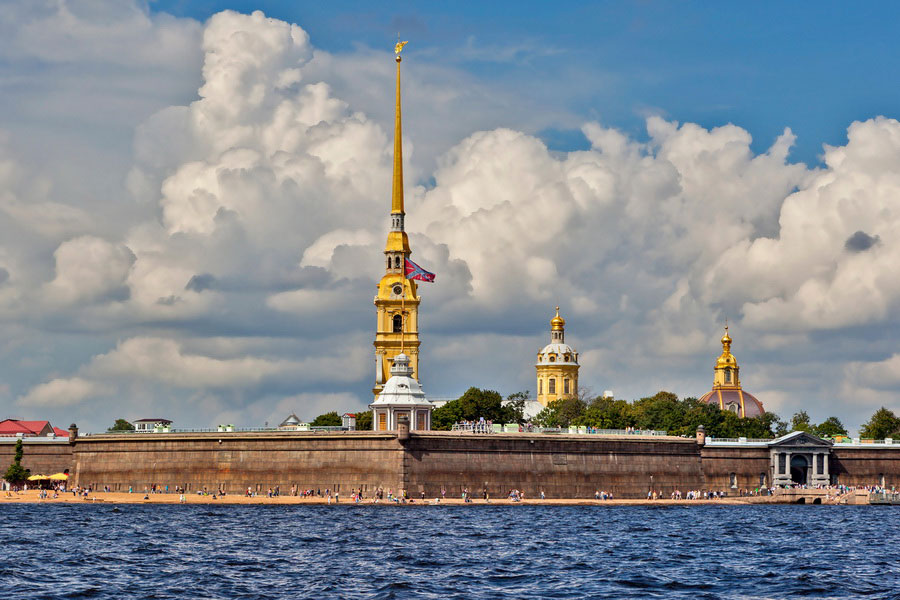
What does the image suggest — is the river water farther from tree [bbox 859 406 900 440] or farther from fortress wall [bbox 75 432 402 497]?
tree [bbox 859 406 900 440]

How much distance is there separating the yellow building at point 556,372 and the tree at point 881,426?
4611 centimetres

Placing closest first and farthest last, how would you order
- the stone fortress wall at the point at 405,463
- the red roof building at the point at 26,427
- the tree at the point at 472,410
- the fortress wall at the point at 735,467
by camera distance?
1. the stone fortress wall at the point at 405,463
2. the fortress wall at the point at 735,467
3. the tree at the point at 472,410
4. the red roof building at the point at 26,427

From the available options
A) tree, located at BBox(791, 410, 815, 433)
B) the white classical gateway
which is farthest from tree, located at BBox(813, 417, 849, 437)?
the white classical gateway

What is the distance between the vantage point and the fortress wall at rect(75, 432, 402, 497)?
106m

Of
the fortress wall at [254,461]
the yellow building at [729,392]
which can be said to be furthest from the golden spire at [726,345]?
the fortress wall at [254,461]

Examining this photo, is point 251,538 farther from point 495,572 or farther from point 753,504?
point 753,504

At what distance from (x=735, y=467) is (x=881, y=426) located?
3657 centimetres

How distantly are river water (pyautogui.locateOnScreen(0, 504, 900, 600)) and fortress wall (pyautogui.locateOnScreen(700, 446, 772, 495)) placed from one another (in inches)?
897

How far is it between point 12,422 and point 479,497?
97082 mm

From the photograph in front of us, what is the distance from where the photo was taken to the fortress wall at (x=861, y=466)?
400 ft

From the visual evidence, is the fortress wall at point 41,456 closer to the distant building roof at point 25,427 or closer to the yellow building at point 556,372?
the distant building roof at point 25,427

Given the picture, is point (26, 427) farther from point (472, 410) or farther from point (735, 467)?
point (735, 467)

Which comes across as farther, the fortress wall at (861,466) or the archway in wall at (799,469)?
the fortress wall at (861,466)

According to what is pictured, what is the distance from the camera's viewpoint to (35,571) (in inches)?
2135
